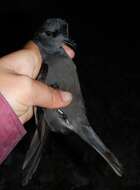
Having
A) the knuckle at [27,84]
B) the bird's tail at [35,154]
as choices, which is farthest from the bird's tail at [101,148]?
the knuckle at [27,84]

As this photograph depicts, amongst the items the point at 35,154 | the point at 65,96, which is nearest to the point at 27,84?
the point at 65,96

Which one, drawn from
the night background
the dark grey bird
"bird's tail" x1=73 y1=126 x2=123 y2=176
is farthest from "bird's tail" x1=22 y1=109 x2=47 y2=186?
the night background

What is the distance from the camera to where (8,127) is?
0.91 meters

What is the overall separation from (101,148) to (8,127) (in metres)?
0.37

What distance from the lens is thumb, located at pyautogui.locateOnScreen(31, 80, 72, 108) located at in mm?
988

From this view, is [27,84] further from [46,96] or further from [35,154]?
[35,154]

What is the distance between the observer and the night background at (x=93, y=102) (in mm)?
2166

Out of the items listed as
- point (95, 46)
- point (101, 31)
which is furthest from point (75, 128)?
point (101, 31)

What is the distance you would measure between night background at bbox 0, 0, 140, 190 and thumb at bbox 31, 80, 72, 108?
62 cm

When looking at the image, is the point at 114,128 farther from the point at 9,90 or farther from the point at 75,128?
the point at 9,90

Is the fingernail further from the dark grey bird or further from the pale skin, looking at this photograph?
the dark grey bird

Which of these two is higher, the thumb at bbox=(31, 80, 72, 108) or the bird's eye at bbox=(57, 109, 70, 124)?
the thumb at bbox=(31, 80, 72, 108)

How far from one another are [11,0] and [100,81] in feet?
5.28

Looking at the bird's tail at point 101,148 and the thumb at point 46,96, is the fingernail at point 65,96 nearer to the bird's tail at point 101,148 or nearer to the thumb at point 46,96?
the thumb at point 46,96
